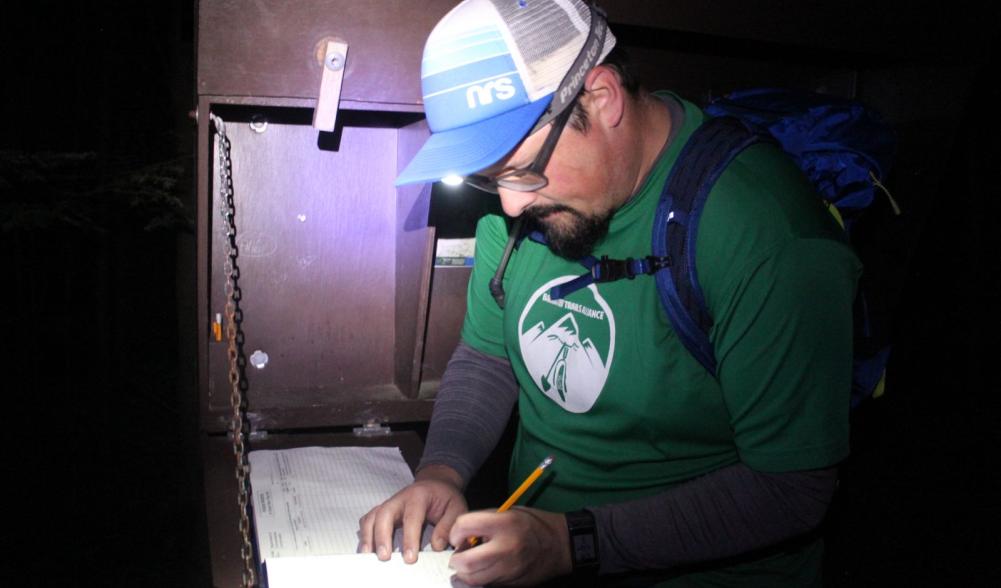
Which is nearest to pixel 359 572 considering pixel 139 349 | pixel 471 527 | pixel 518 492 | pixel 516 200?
pixel 471 527

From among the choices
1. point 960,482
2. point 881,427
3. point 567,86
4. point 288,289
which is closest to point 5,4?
point 288,289

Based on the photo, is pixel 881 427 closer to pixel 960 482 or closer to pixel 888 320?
pixel 960 482

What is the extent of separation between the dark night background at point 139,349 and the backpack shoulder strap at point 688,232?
194 cm

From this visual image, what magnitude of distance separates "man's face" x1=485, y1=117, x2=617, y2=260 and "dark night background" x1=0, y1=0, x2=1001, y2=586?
172cm

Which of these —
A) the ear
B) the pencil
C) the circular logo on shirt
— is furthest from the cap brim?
the pencil

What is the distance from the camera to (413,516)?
5.31ft

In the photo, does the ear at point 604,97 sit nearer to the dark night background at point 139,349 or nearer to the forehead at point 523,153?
the forehead at point 523,153

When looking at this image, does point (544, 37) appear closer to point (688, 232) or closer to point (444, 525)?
point (688, 232)

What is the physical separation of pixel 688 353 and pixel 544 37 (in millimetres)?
658

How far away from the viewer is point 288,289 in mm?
2344

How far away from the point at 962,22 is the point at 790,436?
1598 millimetres

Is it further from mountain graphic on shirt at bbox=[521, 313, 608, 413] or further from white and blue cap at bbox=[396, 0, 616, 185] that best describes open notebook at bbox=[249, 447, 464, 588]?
white and blue cap at bbox=[396, 0, 616, 185]

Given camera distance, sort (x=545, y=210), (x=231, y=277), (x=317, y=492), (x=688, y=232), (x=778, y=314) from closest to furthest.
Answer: (x=778, y=314)
(x=688, y=232)
(x=545, y=210)
(x=317, y=492)
(x=231, y=277)

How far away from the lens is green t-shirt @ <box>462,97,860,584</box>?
1274mm
